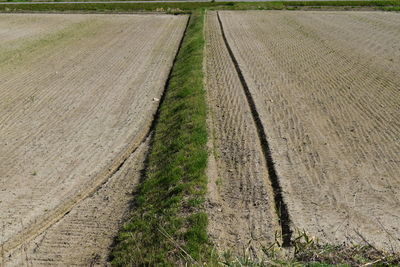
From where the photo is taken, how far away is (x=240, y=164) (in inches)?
444

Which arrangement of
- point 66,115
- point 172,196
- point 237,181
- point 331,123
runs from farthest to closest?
point 66,115 < point 331,123 < point 237,181 < point 172,196

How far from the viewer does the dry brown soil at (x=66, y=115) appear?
10.5 meters

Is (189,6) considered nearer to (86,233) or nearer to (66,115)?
(66,115)

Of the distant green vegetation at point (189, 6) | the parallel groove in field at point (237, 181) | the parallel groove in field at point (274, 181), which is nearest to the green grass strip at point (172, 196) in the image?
the parallel groove in field at point (237, 181)

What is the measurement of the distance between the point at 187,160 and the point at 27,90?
34.0 ft

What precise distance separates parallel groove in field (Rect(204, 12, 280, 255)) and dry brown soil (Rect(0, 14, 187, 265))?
2.46 metres

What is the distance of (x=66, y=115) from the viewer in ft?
51.1

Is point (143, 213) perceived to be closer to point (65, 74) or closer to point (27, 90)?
point (27, 90)

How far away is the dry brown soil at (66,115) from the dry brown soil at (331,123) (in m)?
3.30

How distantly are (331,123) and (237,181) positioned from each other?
16.1 feet

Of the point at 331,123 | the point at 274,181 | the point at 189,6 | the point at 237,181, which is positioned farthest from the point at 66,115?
the point at 189,6

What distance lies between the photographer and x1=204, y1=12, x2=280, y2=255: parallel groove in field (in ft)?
27.9

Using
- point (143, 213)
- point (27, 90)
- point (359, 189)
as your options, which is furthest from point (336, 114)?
point (27, 90)

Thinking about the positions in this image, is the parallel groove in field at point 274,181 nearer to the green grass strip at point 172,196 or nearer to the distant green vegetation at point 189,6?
the green grass strip at point 172,196
